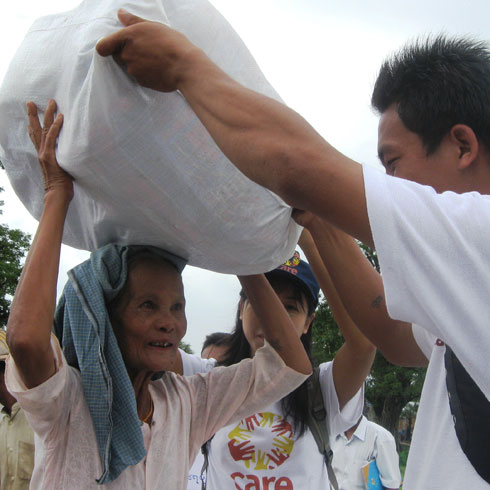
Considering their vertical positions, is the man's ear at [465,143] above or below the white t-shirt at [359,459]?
above

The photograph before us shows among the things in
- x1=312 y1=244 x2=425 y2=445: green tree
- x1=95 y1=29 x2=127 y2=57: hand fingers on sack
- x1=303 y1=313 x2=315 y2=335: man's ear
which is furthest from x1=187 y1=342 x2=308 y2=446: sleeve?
x1=312 y1=244 x2=425 y2=445: green tree

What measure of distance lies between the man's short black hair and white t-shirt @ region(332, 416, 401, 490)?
4.75 m

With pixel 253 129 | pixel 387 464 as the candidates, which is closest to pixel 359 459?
pixel 387 464

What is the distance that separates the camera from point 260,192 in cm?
160

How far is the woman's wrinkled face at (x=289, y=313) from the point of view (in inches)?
105

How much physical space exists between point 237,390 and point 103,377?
0.59 metres

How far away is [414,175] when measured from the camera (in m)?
1.33

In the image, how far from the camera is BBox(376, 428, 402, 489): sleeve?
18.5 feet

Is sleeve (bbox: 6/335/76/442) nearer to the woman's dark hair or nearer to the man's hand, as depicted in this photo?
the man's hand

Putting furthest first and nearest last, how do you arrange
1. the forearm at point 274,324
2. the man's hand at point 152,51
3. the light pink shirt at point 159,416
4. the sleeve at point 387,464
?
the sleeve at point 387,464 < the forearm at point 274,324 < the light pink shirt at point 159,416 < the man's hand at point 152,51

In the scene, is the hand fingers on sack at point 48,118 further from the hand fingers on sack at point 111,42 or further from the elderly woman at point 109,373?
the hand fingers on sack at point 111,42

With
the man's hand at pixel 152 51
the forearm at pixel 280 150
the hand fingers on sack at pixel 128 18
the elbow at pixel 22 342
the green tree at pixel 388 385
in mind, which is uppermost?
the hand fingers on sack at pixel 128 18

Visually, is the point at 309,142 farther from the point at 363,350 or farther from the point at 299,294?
the point at 299,294

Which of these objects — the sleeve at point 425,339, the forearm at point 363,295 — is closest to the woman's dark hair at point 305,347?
the forearm at point 363,295
